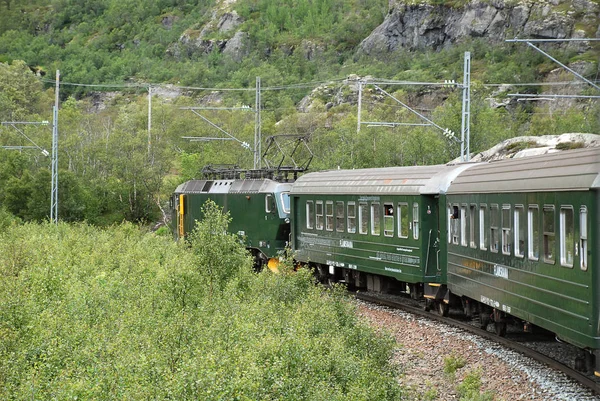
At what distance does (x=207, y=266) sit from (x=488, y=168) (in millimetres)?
7397

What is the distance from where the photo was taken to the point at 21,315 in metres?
16.7

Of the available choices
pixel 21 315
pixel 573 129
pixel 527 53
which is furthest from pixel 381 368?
pixel 527 53

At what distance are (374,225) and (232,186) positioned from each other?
10.5 metres

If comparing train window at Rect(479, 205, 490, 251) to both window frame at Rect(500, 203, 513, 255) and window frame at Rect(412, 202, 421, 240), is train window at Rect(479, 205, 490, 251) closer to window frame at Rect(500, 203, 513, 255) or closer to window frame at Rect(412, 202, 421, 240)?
window frame at Rect(500, 203, 513, 255)

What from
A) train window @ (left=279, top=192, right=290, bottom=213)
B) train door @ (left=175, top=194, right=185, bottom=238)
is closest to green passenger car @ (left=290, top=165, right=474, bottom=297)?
train window @ (left=279, top=192, right=290, bottom=213)

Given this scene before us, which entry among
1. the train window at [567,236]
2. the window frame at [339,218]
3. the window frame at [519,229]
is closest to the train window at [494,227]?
the window frame at [519,229]

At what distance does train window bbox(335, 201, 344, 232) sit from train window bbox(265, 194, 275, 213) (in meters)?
4.71

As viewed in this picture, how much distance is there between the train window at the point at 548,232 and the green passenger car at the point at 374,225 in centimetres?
660

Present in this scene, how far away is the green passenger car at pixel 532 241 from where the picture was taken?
500 inches

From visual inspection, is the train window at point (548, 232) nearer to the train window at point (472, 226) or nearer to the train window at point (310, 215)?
the train window at point (472, 226)

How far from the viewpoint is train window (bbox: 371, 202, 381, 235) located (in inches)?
940

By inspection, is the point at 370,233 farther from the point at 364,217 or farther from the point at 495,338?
the point at 495,338

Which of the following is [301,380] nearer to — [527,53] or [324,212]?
[324,212]

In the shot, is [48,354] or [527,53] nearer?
[48,354]
